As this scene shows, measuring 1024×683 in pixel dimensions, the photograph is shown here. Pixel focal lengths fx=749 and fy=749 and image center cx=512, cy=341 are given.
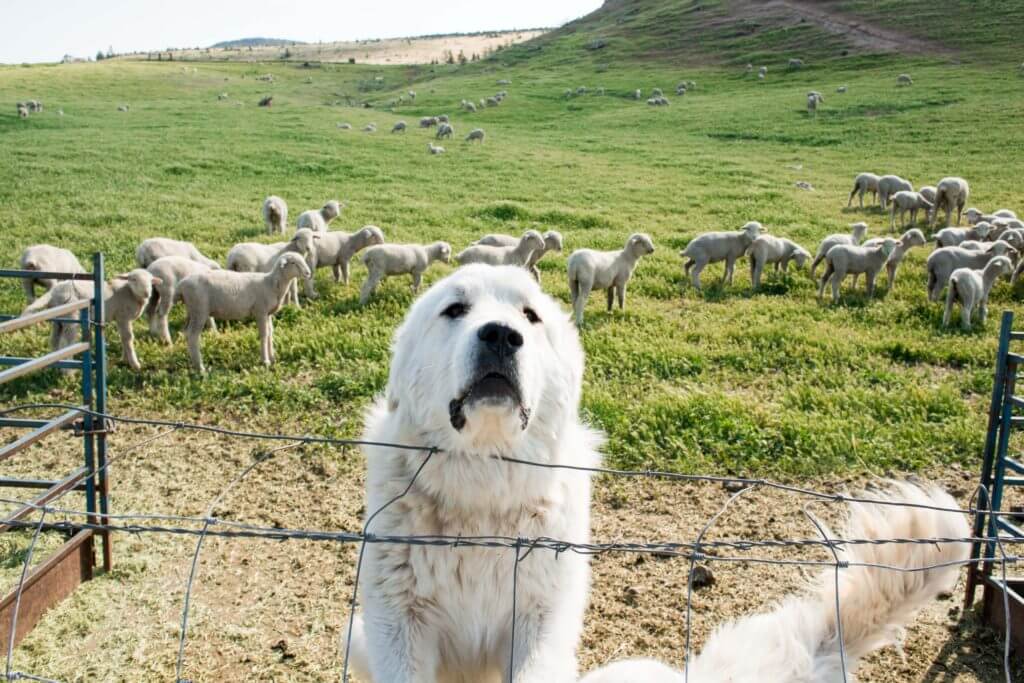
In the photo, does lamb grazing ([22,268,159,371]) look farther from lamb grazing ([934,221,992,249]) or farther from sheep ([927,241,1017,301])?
lamb grazing ([934,221,992,249])

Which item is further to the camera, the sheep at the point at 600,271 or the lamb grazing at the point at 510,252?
the lamb grazing at the point at 510,252

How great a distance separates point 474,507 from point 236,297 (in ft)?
19.9

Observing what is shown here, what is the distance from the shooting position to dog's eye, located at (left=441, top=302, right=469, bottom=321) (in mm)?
3193

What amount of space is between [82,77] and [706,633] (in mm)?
55791

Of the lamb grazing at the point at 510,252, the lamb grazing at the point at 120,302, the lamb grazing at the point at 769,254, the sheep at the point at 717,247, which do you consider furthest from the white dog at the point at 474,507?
the lamb grazing at the point at 769,254

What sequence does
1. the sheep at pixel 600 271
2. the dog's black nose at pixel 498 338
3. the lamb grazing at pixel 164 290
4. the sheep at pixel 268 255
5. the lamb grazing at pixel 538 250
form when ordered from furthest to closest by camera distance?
the lamb grazing at pixel 538 250 < the sheep at pixel 268 255 < the sheep at pixel 600 271 < the lamb grazing at pixel 164 290 < the dog's black nose at pixel 498 338

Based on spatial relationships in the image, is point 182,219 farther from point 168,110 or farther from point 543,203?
point 168,110

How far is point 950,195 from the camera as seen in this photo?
56.7ft

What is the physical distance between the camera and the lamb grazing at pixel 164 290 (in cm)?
864

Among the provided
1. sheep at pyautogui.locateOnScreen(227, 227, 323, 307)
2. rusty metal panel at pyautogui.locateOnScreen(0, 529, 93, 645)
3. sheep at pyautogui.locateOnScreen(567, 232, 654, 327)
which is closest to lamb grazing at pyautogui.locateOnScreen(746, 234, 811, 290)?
sheep at pyautogui.locateOnScreen(567, 232, 654, 327)

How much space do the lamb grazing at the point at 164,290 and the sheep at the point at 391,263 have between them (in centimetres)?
222

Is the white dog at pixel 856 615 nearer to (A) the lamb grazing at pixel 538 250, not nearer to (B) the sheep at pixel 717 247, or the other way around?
(A) the lamb grazing at pixel 538 250

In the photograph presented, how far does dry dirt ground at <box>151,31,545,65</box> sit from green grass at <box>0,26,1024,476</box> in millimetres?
40923

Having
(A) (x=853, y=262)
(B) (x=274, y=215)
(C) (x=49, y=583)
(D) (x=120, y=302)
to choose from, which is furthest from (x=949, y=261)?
(B) (x=274, y=215)
